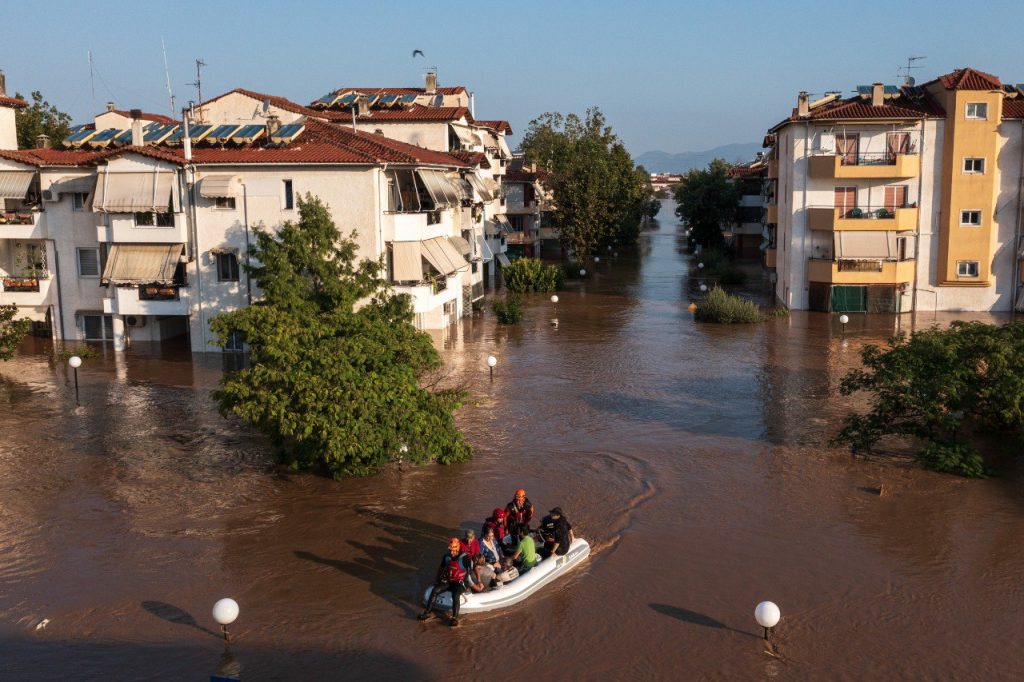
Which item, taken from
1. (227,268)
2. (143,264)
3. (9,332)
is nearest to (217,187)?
(227,268)

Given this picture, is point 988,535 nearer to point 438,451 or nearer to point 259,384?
point 438,451

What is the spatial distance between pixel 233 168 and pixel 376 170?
5.22 metres

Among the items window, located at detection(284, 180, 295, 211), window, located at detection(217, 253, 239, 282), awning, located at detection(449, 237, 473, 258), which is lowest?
window, located at detection(217, 253, 239, 282)

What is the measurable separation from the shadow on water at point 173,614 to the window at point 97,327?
26.1 metres

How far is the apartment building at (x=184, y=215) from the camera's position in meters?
34.4

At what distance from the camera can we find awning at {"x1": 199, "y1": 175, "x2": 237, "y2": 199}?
3362cm

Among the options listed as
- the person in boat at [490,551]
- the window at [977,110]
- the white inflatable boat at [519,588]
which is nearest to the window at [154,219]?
the person in boat at [490,551]

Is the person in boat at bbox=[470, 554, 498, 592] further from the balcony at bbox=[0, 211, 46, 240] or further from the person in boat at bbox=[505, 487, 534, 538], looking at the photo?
the balcony at bbox=[0, 211, 46, 240]

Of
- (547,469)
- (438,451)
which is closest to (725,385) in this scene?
(547,469)

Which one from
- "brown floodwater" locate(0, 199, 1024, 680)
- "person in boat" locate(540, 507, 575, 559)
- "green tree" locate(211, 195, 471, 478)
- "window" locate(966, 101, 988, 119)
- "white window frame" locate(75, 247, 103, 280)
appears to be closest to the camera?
"brown floodwater" locate(0, 199, 1024, 680)

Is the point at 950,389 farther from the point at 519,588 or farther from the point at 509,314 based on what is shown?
the point at 509,314

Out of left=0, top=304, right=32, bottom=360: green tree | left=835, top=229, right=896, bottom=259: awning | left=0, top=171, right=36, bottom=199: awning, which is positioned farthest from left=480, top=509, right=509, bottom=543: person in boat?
left=835, top=229, right=896, bottom=259: awning

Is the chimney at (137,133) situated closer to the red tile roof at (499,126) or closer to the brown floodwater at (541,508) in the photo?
the brown floodwater at (541,508)

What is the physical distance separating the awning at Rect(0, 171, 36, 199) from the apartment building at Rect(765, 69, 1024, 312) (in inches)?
1316
